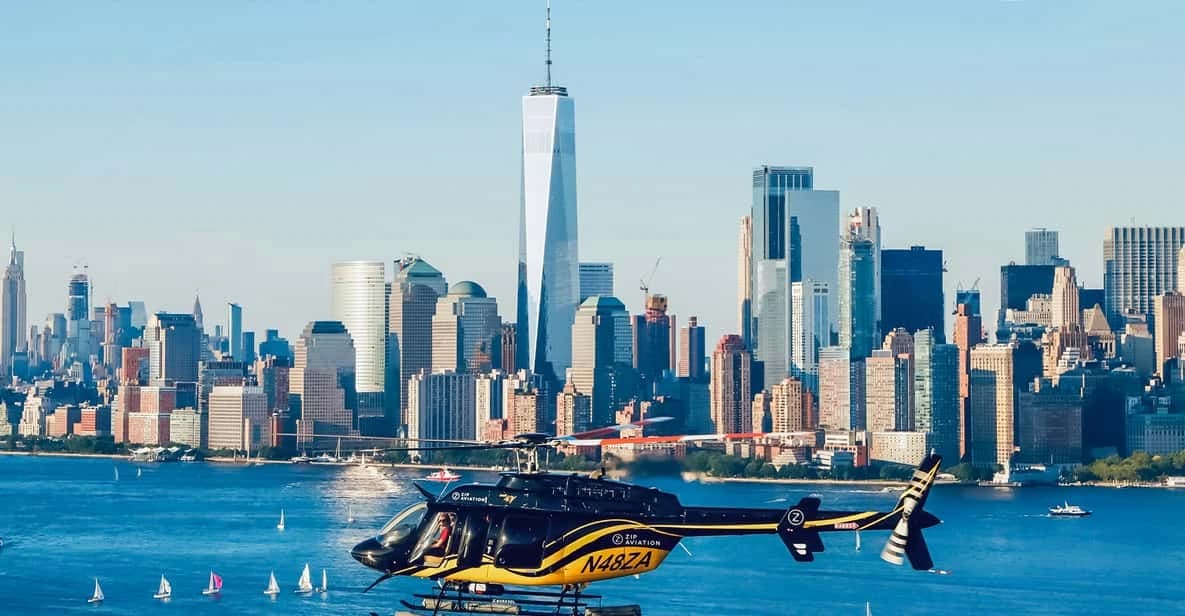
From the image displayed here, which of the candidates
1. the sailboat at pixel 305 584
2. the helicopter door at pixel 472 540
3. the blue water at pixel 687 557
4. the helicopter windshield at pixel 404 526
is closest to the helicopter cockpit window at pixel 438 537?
the helicopter door at pixel 472 540

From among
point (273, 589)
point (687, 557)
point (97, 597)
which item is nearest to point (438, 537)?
point (273, 589)

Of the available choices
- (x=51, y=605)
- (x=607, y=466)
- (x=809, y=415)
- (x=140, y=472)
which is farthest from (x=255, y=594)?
(x=809, y=415)

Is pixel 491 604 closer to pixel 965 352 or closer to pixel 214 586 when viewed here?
pixel 214 586

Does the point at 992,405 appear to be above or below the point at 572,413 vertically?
above

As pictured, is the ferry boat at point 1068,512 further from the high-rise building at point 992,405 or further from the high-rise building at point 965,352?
the high-rise building at point 965,352

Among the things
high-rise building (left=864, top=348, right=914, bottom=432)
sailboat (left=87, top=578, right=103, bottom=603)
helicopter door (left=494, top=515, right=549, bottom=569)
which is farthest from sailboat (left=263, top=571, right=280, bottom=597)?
high-rise building (left=864, top=348, right=914, bottom=432)

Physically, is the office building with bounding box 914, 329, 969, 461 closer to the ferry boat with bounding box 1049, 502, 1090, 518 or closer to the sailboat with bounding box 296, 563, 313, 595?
the ferry boat with bounding box 1049, 502, 1090, 518
